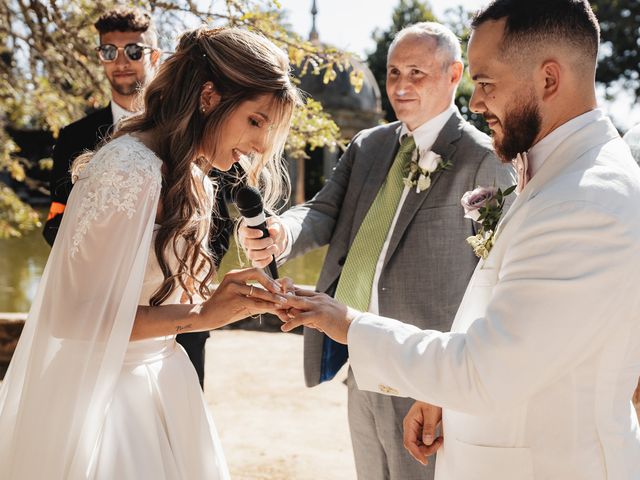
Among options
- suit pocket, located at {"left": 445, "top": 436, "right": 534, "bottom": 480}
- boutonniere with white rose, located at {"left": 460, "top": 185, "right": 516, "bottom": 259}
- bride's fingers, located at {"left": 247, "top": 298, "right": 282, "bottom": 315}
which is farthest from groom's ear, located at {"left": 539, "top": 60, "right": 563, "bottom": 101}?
bride's fingers, located at {"left": 247, "top": 298, "right": 282, "bottom": 315}

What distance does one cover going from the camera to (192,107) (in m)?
2.69

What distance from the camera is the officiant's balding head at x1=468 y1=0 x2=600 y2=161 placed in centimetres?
204

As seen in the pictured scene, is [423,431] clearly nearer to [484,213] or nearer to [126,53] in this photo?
[484,213]

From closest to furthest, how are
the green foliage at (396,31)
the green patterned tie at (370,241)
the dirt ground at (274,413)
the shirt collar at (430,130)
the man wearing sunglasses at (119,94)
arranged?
the green patterned tie at (370,241)
the shirt collar at (430,130)
the man wearing sunglasses at (119,94)
the dirt ground at (274,413)
the green foliage at (396,31)

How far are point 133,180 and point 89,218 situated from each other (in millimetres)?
184

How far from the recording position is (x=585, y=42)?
205cm

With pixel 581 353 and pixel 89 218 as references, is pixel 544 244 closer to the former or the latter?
pixel 581 353

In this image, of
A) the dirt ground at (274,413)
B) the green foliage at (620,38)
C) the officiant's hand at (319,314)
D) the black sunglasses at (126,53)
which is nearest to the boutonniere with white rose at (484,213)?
the officiant's hand at (319,314)

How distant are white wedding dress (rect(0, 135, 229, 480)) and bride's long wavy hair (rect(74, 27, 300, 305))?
0.18m

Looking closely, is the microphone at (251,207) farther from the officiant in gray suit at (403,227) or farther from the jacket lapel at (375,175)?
the jacket lapel at (375,175)

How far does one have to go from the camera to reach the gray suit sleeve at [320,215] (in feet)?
12.7

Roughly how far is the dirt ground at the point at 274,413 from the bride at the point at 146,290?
271 centimetres

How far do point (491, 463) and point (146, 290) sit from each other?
129 cm

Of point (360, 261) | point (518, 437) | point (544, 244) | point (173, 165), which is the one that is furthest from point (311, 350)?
point (544, 244)
